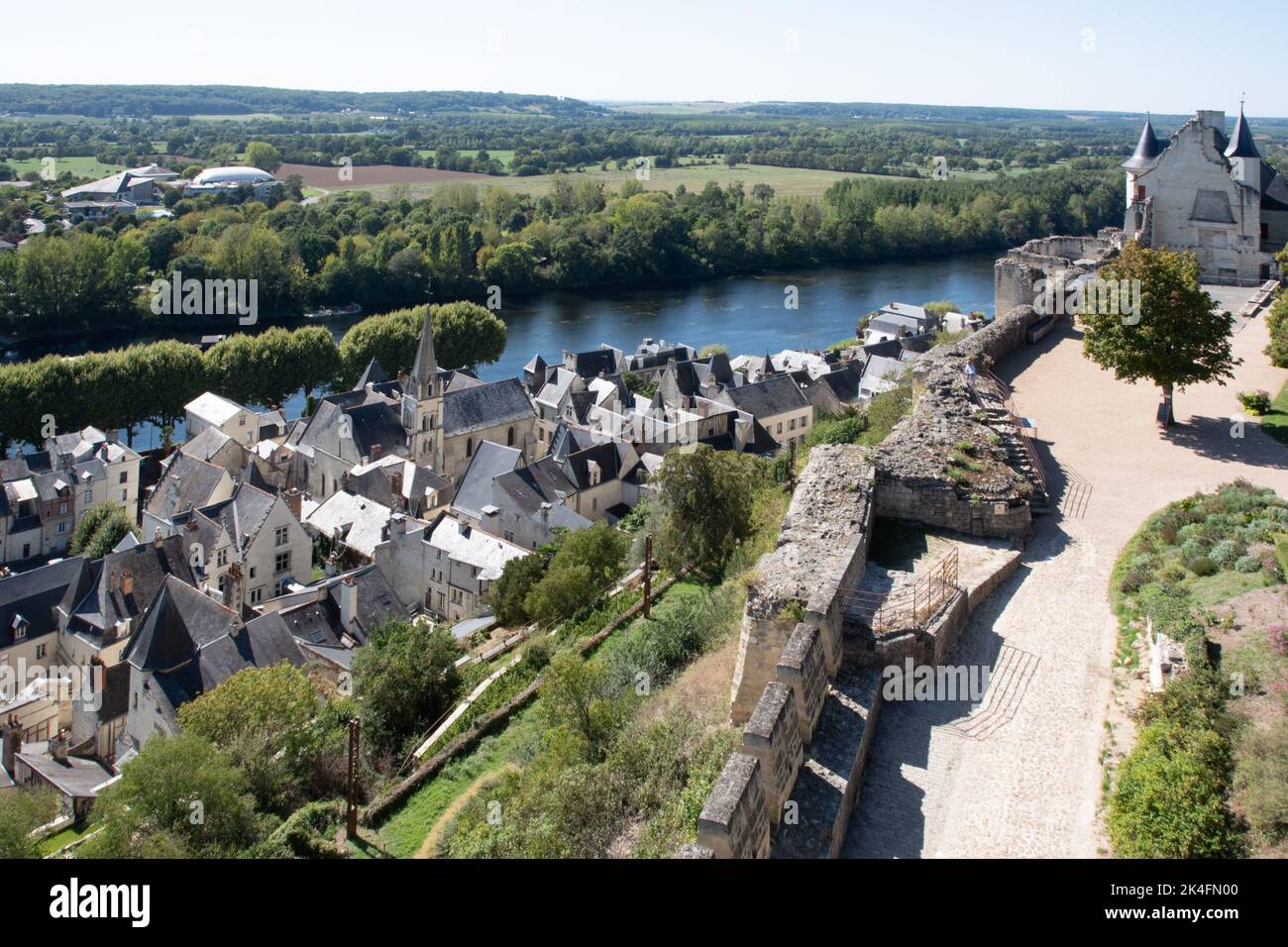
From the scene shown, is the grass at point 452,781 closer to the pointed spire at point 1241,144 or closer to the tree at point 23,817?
the tree at point 23,817

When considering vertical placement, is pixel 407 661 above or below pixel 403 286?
below

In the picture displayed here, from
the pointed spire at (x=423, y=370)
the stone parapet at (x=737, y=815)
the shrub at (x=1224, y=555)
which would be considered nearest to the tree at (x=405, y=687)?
the stone parapet at (x=737, y=815)

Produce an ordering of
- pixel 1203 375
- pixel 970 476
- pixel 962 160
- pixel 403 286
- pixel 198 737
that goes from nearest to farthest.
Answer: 1. pixel 970 476
2. pixel 198 737
3. pixel 1203 375
4. pixel 403 286
5. pixel 962 160

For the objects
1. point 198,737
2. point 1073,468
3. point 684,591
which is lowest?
point 198,737

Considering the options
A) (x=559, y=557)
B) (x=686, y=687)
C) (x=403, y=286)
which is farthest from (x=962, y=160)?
(x=686, y=687)

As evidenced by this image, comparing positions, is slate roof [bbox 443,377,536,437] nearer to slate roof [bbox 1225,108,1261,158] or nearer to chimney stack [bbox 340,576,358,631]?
chimney stack [bbox 340,576,358,631]

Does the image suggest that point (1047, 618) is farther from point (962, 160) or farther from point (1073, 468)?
point (962, 160)
